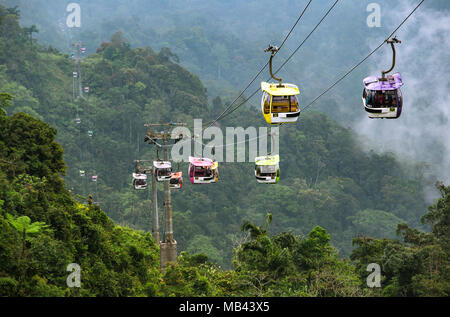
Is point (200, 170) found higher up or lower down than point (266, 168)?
higher up

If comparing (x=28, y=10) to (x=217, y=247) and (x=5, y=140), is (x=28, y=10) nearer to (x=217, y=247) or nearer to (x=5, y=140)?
(x=217, y=247)

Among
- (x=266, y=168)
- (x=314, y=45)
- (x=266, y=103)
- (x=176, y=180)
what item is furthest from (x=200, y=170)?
(x=314, y=45)

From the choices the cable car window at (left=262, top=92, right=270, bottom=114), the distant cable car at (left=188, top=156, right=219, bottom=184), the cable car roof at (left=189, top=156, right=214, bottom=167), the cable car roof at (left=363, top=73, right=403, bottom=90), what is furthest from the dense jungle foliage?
the cable car roof at (left=363, top=73, right=403, bottom=90)

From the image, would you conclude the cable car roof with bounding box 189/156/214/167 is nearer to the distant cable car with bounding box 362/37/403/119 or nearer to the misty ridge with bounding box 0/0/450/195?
the distant cable car with bounding box 362/37/403/119

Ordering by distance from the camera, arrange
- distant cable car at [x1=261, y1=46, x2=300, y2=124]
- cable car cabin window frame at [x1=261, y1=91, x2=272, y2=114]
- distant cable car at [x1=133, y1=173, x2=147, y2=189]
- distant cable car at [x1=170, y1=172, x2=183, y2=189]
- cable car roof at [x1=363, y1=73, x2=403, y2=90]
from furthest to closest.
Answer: distant cable car at [x1=133, y1=173, x2=147, y2=189], distant cable car at [x1=170, y1=172, x2=183, y2=189], cable car cabin window frame at [x1=261, y1=91, x2=272, y2=114], distant cable car at [x1=261, y1=46, x2=300, y2=124], cable car roof at [x1=363, y1=73, x2=403, y2=90]

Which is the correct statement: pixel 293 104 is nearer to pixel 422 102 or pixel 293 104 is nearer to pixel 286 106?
pixel 286 106

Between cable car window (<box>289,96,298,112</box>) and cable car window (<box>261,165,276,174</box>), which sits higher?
cable car window (<box>289,96,298,112</box>)
